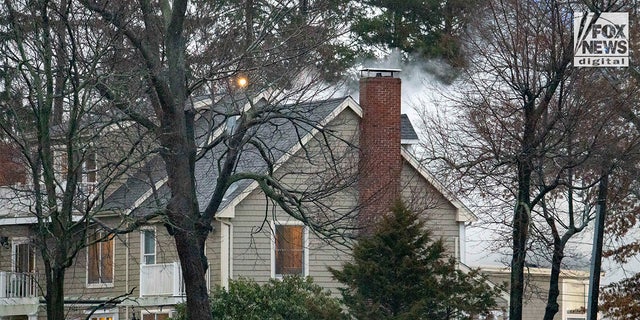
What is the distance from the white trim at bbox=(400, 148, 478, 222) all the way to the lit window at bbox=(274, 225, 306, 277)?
374 cm

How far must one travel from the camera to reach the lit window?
36.6 metres

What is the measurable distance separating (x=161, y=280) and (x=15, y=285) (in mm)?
5561

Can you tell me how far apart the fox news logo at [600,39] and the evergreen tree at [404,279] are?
462cm

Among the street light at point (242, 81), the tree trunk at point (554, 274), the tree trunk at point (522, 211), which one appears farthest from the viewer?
the street light at point (242, 81)

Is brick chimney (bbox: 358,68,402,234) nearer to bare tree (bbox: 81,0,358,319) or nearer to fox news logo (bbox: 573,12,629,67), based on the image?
bare tree (bbox: 81,0,358,319)

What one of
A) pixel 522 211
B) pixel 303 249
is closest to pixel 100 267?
pixel 303 249

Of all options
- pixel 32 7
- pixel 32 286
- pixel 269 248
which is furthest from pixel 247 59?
pixel 32 286

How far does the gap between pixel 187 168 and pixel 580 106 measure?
7471 millimetres

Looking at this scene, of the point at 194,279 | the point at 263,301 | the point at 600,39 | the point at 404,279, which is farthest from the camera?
the point at 263,301

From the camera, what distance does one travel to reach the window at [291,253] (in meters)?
36.6

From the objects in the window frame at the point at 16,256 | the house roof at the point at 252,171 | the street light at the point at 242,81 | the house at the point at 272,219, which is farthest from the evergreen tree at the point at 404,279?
the window frame at the point at 16,256

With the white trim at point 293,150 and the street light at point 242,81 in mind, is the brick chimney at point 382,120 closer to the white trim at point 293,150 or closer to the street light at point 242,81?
the white trim at point 293,150

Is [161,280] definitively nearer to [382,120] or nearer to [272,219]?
[272,219]

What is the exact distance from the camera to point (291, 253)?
36844 mm
